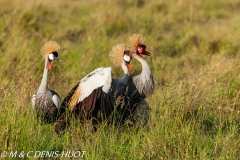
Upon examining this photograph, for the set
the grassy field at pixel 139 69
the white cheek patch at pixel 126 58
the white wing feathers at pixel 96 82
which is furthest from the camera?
the white cheek patch at pixel 126 58

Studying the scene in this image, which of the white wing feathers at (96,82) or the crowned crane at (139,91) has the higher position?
the white wing feathers at (96,82)

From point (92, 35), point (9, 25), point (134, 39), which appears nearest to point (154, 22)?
point (92, 35)

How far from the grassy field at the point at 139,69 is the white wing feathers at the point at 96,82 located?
27 centimetres

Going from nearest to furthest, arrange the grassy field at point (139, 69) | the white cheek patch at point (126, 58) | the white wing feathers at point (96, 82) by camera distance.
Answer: the grassy field at point (139, 69)
the white wing feathers at point (96, 82)
the white cheek patch at point (126, 58)

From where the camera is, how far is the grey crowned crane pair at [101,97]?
3.58m

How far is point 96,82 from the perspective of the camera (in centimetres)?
359

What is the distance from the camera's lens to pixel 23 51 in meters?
5.05

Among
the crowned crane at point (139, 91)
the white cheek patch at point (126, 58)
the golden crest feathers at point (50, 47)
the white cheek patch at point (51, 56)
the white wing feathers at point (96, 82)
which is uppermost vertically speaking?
the golden crest feathers at point (50, 47)

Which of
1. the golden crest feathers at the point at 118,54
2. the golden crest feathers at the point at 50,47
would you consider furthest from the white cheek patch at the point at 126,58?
the golden crest feathers at the point at 50,47

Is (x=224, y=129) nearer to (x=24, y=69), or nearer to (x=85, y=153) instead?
(x=85, y=153)

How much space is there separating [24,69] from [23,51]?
45 cm

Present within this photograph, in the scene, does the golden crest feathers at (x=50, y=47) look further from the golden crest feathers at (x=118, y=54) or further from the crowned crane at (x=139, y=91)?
the crowned crane at (x=139, y=91)

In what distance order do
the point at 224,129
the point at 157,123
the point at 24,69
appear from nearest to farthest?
the point at 157,123 < the point at 224,129 < the point at 24,69

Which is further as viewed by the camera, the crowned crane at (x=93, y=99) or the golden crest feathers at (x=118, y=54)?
the golden crest feathers at (x=118, y=54)
